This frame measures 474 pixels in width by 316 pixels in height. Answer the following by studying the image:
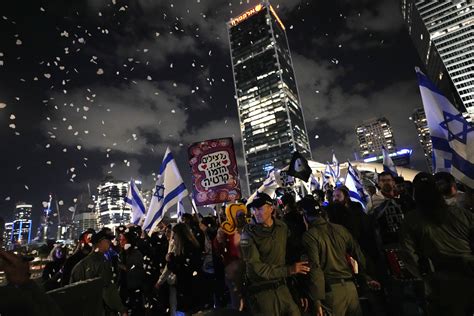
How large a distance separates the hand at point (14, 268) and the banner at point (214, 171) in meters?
5.73

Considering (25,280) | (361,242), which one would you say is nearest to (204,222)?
(361,242)

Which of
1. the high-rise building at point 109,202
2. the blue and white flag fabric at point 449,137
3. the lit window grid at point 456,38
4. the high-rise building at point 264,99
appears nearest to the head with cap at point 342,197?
the blue and white flag fabric at point 449,137

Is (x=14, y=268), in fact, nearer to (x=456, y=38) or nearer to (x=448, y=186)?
(x=448, y=186)

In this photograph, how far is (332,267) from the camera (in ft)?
11.7

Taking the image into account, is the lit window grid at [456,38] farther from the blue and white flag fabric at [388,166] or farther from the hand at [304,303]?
the hand at [304,303]

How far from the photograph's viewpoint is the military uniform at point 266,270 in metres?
3.57

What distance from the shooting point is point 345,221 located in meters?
5.04

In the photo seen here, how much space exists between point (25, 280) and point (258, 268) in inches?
88.9

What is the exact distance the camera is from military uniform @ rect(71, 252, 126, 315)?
4410 mm

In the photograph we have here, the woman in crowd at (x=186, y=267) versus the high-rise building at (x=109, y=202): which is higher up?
the high-rise building at (x=109, y=202)

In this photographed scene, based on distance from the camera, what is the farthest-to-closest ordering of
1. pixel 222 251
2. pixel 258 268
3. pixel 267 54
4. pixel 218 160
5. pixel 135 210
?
pixel 267 54
pixel 135 210
pixel 218 160
pixel 222 251
pixel 258 268

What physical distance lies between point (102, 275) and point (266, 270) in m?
2.58

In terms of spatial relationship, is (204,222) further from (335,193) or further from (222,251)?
(335,193)

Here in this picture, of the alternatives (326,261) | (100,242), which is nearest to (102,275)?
(100,242)
